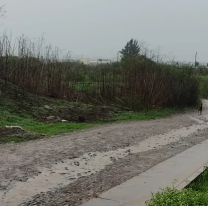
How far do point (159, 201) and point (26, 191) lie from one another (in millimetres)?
2519

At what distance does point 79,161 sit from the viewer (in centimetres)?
793

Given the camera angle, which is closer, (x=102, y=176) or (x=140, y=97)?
(x=102, y=176)

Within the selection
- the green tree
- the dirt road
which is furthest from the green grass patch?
the green tree

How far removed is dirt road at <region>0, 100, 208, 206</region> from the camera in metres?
5.70

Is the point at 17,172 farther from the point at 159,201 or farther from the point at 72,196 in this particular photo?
the point at 159,201

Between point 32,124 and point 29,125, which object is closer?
point 29,125

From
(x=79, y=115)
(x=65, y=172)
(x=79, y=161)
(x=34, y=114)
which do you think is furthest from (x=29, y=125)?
(x=65, y=172)

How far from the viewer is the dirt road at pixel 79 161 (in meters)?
5.70

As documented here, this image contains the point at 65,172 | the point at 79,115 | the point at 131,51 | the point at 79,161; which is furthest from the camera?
the point at 131,51

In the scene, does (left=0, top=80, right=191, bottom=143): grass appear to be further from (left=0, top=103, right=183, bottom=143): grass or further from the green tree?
the green tree

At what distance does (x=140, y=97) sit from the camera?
63.1ft

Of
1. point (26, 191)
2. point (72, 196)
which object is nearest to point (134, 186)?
point (72, 196)

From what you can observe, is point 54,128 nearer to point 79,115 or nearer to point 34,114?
point 34,114

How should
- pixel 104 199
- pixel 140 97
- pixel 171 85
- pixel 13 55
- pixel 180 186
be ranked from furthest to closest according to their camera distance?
pixel 171 85 → pixel 140 97 → pixel 13 55 → pixel 180 186 → pixel 104 199
